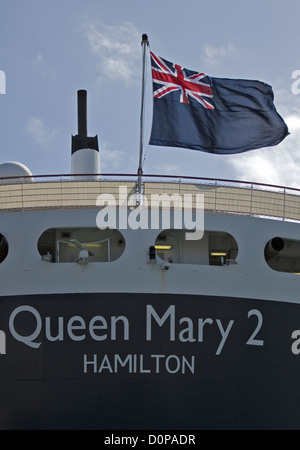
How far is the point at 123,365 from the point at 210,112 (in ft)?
23.3

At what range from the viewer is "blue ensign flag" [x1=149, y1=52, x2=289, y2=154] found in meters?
16.8

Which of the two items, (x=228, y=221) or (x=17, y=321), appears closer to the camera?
(x=17, y=321)

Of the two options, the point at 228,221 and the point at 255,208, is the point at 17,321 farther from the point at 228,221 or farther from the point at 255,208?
the point at 255,208

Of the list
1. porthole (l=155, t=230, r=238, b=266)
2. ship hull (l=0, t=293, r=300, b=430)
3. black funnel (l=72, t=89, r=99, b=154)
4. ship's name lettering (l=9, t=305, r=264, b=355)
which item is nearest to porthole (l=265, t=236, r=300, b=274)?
porthole (l=155, t=230, r=238, b=266)

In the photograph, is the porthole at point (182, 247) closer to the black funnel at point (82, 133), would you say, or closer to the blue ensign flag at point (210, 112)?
the blue ensign flag at point (210, 112)

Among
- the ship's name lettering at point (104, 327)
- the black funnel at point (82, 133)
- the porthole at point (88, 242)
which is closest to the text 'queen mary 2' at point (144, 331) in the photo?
the ship's name lettering at point (104, 327)

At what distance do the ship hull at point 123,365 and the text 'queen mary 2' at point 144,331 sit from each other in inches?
0.8

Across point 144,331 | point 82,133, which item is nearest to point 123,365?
point 144,331

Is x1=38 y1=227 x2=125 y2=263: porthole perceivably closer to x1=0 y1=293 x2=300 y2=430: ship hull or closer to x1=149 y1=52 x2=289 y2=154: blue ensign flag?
x1=0 y1=293 x2=300 y2=430: ship hull

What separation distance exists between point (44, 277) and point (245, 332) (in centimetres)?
408

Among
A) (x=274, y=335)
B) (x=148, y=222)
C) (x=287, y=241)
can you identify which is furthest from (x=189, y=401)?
(x=287, y=241)

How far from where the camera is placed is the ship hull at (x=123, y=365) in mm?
13117

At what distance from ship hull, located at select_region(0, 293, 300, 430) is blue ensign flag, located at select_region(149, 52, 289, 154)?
16.0 ft

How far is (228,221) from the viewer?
14445 millimetres
